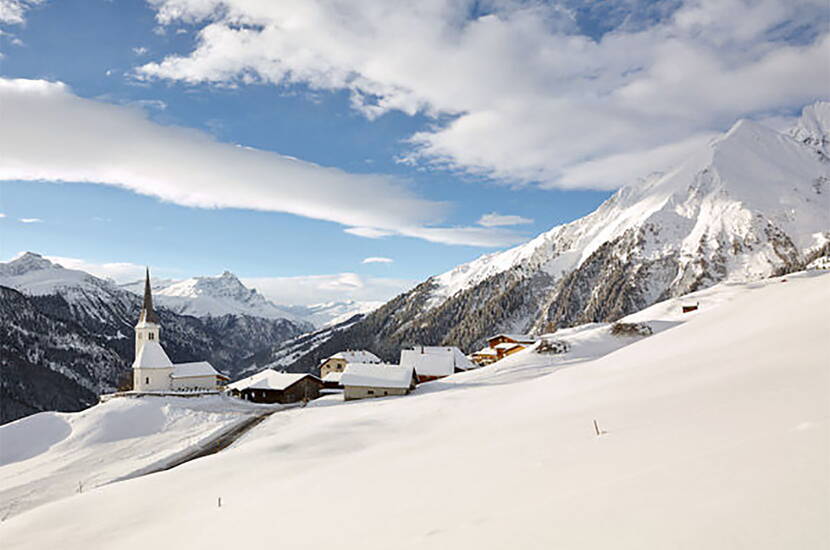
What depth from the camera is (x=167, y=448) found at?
1407 inches

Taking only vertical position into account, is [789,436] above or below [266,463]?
above

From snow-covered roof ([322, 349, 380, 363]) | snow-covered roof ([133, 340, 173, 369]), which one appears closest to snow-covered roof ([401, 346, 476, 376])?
snow-covered roof ([322, 349, 380, 363])

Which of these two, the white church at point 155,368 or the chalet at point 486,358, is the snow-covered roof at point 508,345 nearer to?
the chalet at point 486,358

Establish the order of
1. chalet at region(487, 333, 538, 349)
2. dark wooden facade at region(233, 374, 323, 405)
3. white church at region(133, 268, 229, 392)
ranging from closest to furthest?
white church at region(133, 268, 229, 392) < dark wooden facade at region(233, 374, 323, 405) < chalet at region(487, 333, 538, 349)

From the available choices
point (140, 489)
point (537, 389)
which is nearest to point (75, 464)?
point (140, 489)

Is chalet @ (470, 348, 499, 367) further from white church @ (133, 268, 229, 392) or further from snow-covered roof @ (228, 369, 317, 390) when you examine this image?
white church @ (133, 268, 229, 392)

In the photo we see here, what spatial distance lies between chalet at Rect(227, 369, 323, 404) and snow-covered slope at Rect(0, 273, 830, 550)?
154 feet

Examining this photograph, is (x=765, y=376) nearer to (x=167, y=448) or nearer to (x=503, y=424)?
(x=503, y=424)

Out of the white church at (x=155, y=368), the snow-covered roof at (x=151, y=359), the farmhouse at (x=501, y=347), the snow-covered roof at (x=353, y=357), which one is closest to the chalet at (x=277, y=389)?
the white church at (x=155, y=368)

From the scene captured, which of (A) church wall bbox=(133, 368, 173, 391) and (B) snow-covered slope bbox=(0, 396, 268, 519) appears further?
(A) church wall bbox=(133, 368, 173, 391)

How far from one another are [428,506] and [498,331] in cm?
18568

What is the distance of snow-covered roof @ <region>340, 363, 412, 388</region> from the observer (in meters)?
55.7

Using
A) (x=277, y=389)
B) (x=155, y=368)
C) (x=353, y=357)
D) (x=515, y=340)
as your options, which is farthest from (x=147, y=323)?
(x=515, y=340)

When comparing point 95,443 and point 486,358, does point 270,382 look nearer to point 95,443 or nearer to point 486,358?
point 95,443
